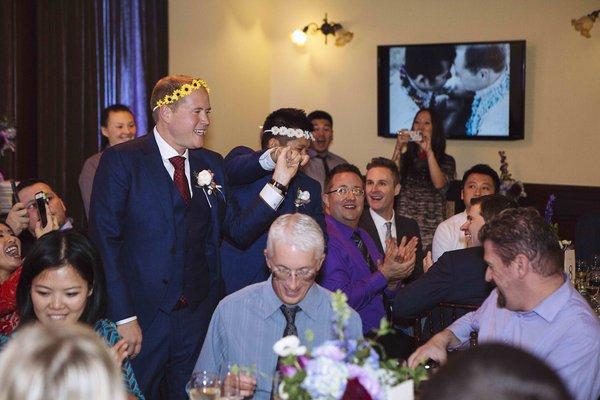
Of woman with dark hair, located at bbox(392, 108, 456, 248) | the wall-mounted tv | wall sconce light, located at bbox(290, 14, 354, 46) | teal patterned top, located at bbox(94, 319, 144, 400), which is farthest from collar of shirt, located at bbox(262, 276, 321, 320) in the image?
wall sconce light, located at bbox(290, 14, 354, 46)

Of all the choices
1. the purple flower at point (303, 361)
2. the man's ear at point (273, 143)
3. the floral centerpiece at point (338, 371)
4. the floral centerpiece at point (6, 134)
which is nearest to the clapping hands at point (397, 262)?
the man's ear at point (273, 143)

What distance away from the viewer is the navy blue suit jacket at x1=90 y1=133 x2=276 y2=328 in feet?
11.1

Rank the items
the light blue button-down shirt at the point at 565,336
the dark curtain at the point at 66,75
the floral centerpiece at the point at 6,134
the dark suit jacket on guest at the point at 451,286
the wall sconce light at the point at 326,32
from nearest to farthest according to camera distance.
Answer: the light blue button-down shirt at the point at 565,336 → the dark suit jacket on guest at the point at 451,286 → the floral centerpiece at the point at 6,134 → the dark curtain at the point at 66,75 → the wall sconce light at the point at 326,32

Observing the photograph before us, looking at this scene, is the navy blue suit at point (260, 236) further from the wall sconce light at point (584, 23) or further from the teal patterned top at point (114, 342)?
the wall sconce light at point (584, 23)

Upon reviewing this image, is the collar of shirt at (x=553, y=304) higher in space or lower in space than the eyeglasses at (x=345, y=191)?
lower

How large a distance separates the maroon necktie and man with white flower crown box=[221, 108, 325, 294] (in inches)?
19.5

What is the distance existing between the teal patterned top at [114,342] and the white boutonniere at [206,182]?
807mm

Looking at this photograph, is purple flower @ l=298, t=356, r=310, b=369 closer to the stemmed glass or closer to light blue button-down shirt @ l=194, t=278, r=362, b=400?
light blue button-down shirt @ l=194, t=278, r=362, b=400

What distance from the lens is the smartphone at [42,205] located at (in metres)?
4.40

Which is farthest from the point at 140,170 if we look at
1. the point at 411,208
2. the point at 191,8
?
the point at 191,8

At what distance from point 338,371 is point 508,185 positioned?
546 centimetres

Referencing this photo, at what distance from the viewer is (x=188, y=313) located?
139 inches

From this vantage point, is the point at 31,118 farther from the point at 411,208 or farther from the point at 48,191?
the point at 411,208

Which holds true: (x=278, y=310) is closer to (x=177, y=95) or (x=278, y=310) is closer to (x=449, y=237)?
(x=177, y=95)
